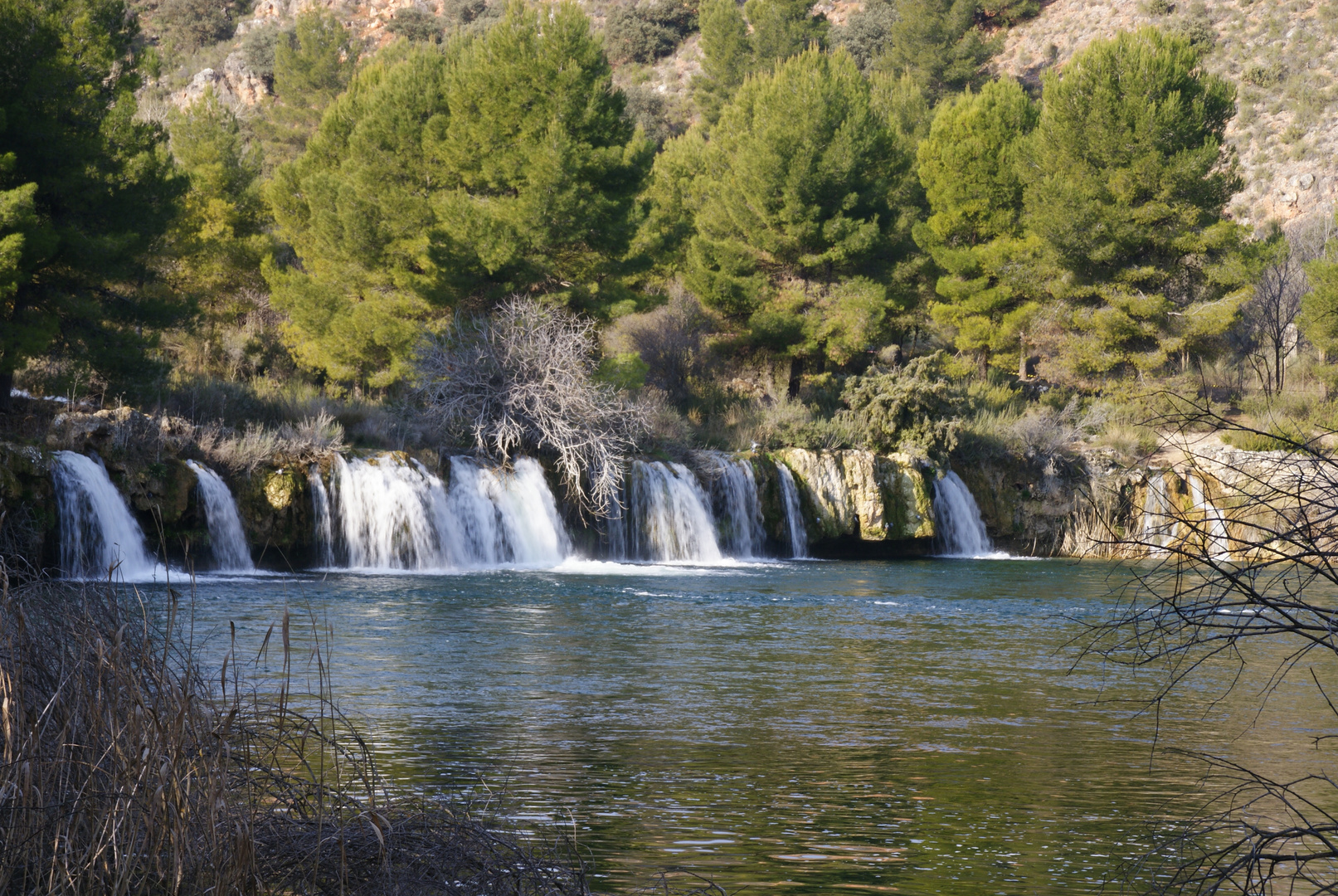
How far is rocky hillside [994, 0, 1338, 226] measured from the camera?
192 ft

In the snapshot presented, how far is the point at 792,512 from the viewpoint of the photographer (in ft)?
90.7

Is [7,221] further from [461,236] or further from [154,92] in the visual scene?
[154,92]

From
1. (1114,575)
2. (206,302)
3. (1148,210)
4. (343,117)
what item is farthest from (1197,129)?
(206,302)

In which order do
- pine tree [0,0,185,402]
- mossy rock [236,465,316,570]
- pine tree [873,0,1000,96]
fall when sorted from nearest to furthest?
pine tree [0,0,185,402]
mossy rock [236,465,316,570]
pine tree [873,0,1000,96]

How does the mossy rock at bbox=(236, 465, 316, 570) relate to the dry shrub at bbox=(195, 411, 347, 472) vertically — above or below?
below

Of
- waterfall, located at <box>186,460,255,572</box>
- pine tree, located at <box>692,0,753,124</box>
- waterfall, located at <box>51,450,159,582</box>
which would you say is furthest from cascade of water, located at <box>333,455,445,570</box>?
pine tree, located at <box>692,0,753,124</box>

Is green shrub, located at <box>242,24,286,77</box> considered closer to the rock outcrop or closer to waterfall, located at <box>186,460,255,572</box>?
the rock outcrop

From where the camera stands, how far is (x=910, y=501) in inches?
1119

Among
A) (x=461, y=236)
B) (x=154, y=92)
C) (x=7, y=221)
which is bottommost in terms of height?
(x=7, y=221)

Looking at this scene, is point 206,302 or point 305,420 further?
point 206,302

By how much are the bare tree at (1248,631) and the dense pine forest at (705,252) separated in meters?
16.5

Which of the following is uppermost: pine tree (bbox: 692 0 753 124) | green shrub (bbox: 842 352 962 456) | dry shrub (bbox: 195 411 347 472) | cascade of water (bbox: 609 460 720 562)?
pine tree (bbox: 692 0 753 124)

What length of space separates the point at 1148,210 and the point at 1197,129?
2616 mm

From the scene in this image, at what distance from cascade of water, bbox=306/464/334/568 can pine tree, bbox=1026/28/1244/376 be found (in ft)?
71.2
